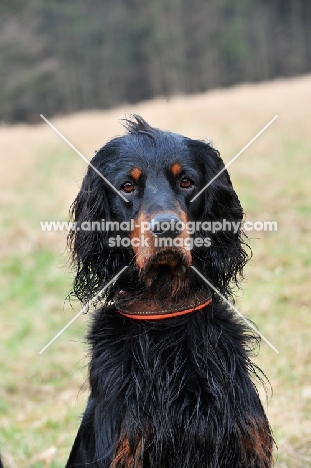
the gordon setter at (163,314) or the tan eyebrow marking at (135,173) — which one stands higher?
the tan eyebrow marking at (135,173)

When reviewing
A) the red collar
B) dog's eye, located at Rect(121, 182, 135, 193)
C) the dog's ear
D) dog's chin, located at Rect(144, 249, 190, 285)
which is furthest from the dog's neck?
dog's eye, located at Rect(121, 182, 135, 193)

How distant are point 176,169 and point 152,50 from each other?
36.2 metres

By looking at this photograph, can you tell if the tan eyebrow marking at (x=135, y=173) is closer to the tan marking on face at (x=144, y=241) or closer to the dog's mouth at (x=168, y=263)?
the tan marking on face at (x=144, y=241)

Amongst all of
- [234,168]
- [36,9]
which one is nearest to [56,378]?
[234,168]

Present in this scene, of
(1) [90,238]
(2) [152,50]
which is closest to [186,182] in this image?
(1) [90,238]

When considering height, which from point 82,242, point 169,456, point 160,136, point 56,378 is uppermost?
point 160,136

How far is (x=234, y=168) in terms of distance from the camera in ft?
40.0

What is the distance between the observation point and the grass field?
15.5ft

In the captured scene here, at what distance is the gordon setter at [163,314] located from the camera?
9.50 feet

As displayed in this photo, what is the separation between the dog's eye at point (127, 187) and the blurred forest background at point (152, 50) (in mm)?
29059

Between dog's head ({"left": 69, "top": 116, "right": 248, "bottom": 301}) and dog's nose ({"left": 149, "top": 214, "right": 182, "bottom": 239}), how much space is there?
115 millimetres

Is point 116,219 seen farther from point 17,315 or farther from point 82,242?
point 17,315

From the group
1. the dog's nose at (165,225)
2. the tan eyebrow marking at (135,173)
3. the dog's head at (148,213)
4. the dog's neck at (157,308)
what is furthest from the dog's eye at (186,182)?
the dog's neck at (157,308)

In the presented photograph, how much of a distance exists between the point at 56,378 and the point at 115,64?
3316 centimetres
